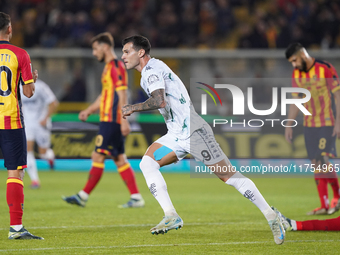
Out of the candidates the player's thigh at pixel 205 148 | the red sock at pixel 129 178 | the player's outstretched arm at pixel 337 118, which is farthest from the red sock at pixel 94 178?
the player's outstretched arm at pixel 337 118

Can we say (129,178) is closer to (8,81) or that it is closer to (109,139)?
(109,139)

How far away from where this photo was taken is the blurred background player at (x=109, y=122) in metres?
8.26

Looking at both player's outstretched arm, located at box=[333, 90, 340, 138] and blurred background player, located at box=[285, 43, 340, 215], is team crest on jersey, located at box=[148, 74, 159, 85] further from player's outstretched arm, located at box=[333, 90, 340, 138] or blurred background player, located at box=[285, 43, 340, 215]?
player's outstretched arm, located at box=[333, 90, 340, 138]

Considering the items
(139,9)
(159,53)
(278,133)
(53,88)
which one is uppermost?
(139,9)

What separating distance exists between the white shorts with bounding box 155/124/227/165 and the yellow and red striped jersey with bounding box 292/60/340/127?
2.73 metres

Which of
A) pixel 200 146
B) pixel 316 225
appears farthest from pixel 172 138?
pixel 316 225

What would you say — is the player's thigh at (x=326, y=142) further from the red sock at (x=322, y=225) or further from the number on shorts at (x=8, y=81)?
the number on shorts at (x=8, y=81)

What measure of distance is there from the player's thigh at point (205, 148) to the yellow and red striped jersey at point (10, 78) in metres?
1.80

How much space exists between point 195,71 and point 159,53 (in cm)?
121

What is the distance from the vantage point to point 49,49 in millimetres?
16906

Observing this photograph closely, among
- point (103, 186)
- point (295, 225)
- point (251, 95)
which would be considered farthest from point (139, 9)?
point (295, 225)

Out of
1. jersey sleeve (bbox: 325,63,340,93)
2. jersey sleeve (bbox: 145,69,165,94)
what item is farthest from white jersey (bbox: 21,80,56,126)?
jersey sleeve (bbox: 145,69,165,94)

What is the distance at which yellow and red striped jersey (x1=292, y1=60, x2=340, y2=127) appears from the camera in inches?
297

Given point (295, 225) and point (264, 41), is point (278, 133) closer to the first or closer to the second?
point (264, 41)
